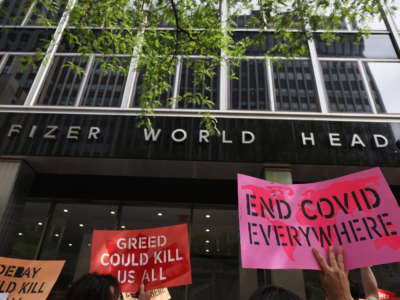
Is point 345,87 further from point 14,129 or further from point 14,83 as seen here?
point 14,83

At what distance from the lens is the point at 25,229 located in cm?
762

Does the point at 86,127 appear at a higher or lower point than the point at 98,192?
higher

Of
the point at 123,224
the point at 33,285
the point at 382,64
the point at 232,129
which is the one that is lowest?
the point at 33,285

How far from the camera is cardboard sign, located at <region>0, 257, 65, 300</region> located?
4.22 m

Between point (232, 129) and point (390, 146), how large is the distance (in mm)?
3720

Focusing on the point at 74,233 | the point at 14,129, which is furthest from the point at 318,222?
the point at 14,129

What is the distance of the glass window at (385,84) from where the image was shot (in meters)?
7.88

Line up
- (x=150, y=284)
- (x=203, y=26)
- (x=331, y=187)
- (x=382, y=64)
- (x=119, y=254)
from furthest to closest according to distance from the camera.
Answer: (x=382, y=64) → (x=203, y=26) → (x=119, y=254) → (x=150, y=284) → (x=331, y=187)

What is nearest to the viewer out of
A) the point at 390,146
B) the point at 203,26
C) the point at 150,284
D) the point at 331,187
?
the point at 331,187

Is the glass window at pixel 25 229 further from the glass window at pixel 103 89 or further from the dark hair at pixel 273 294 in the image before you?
the dark hair at pixel 273 294

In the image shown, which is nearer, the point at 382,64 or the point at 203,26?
the point at 203,26

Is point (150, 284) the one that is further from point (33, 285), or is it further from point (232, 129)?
point (232, 129)

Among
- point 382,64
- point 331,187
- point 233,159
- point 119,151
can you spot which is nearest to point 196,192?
point 233,159

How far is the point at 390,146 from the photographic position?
22.8 feet
